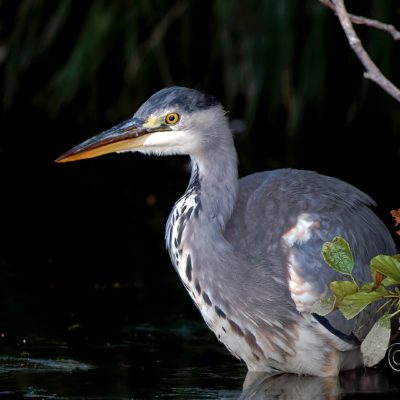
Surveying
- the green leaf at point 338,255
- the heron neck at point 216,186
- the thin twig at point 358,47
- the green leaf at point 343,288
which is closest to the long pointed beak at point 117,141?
the heron neck at point 216,186

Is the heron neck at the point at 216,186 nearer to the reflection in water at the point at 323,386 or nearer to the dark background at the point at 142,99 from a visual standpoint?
the reflection in water at the point at 323,386

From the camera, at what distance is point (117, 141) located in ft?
17.1

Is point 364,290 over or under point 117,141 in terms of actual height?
under

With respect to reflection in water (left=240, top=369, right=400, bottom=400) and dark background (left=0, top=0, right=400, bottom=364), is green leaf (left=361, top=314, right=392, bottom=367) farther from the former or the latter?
dark background (left=0, top=0, right=400, bottom=364)

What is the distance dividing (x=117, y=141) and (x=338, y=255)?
1.61 meters

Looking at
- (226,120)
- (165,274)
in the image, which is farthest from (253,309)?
(165,274)

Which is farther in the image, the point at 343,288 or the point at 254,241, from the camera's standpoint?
the point at 254,241

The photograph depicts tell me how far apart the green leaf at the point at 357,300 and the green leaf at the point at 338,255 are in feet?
0.38

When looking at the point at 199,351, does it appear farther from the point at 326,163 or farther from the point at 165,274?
the point at 326,163

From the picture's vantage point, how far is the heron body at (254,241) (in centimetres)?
491

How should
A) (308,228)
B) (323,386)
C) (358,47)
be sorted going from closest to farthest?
1. (358,47)
2. (323,386)
3. (308,228)

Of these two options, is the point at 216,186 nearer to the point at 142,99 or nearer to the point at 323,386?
the point at 323,386

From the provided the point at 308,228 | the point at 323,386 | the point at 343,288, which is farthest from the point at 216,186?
the point at 343,288

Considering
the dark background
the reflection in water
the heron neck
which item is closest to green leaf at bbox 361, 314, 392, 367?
the reflection in water
